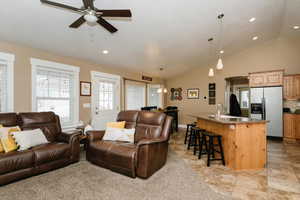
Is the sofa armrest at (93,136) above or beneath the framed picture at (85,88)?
beneath

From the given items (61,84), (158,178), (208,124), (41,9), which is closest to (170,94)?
(208,124)

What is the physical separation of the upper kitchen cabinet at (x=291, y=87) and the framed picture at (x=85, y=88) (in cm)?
618

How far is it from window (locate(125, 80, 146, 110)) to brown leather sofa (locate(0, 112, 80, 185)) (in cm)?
283

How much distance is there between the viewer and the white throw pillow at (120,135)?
303cm

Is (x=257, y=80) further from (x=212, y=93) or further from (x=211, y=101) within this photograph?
(x=211, y=101)

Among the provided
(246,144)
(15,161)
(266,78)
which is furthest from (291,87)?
(15,161)

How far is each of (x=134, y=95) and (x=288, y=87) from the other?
17.3 feet

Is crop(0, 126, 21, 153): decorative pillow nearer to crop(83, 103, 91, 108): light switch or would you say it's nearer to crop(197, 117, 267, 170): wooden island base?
crop(83, 103, 91, 108): light switch

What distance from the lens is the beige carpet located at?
6.38ft

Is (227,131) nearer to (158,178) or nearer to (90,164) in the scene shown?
(158,178)

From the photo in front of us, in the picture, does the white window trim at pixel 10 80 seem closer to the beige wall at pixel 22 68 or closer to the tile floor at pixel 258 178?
the beige wall at pixel 22 68

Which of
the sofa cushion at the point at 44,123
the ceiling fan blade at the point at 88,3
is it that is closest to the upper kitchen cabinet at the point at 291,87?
the ceiling fan blade at the point at 88,3

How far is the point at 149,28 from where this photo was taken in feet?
11.0

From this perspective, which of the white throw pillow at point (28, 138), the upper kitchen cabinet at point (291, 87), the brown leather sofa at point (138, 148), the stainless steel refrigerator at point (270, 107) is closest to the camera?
the brown leather sofa at point (138, 148)
